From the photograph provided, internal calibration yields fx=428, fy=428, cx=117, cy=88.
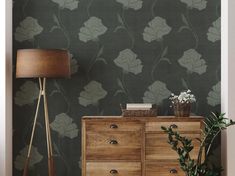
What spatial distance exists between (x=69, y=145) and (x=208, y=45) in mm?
1814

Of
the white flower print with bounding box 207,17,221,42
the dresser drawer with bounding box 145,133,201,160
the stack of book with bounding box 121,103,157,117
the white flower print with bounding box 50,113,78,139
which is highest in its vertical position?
the white flower print with bounding box 207,17,221,42

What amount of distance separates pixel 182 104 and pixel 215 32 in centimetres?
92

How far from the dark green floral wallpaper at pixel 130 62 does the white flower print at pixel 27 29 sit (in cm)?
6

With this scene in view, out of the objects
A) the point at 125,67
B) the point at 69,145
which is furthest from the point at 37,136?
the point at 125,67

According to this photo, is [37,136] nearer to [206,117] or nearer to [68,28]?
[68,28]

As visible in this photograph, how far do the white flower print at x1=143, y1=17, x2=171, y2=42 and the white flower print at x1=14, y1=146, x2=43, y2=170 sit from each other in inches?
65.9

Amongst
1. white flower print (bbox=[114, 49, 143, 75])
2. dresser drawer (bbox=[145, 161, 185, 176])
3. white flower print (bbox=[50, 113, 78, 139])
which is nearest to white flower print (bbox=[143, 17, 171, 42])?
white flower print (bbox=[114, 49, 143, 75])

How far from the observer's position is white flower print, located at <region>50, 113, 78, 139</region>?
179 inches

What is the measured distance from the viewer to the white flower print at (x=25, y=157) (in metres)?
4.53

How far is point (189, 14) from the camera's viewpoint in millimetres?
4535

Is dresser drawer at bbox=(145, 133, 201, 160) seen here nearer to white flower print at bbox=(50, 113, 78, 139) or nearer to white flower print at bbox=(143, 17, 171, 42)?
white flower print at bbox=(50, 113, 78, 139)

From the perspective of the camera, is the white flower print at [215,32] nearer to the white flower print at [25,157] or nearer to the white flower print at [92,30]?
the white flower print at [92,30]

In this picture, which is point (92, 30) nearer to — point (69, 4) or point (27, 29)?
point (69, 4)
